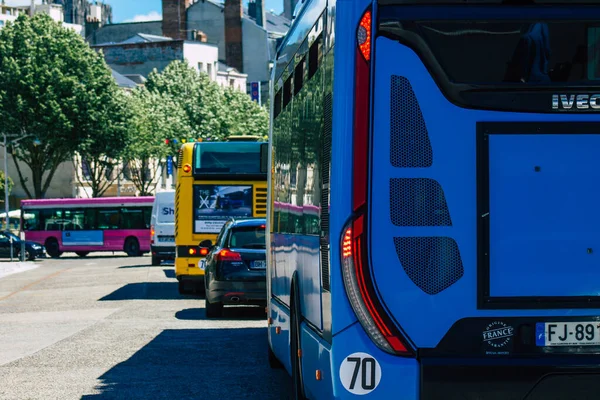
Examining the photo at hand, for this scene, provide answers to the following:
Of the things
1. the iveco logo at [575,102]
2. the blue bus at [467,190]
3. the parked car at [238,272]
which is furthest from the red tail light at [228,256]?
the iveco logo at [575,102]

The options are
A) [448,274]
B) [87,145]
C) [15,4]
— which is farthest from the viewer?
[15,4]

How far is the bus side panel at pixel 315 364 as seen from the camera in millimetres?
6777

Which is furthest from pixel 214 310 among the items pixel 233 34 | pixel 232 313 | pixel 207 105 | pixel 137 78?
pixel 233 34

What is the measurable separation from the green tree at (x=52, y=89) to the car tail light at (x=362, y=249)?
2505 inches

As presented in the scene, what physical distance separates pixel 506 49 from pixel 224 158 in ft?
64.3

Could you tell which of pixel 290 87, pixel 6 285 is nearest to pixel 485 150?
pixel 290 87

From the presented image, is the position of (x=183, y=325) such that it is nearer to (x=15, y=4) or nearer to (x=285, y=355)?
(x=285, y=355)

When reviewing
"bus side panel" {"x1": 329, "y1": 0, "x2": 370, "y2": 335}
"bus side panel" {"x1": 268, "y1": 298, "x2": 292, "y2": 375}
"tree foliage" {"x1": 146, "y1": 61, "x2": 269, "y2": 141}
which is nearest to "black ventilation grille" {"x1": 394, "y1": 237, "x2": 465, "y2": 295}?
"bus side panel" {"x1": 329, "y1": 0, "x2": 370, "y2": 335}

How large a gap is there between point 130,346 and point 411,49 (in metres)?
9.42

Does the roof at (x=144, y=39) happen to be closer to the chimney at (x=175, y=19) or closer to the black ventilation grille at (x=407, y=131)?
the chimney at (x=175, y=19)

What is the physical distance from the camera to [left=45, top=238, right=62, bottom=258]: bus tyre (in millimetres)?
70562

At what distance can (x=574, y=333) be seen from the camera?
258 inches

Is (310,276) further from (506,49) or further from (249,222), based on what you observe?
(249,222)

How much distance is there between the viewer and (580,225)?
6598mm
